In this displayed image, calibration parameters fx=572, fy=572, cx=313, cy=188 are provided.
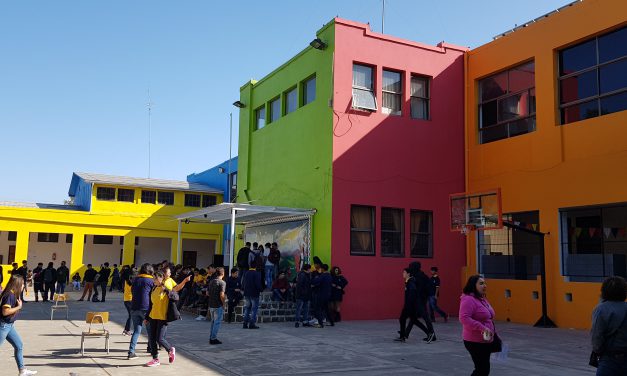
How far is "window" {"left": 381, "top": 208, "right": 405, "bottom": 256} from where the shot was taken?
1927 cm

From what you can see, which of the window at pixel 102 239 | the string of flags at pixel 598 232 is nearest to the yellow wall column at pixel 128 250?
the window at pixel 102 239

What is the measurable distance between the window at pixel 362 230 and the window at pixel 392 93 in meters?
3.55

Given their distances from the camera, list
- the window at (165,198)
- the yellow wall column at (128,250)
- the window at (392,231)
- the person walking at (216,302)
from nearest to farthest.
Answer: the person walking at (216,302) → the window at (392,231) → the yellow wall column at (128,250) → the window at (165,198)

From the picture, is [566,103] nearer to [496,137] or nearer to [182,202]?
[496,137]

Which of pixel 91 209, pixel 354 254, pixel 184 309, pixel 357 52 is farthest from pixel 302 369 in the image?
pixel 91 209

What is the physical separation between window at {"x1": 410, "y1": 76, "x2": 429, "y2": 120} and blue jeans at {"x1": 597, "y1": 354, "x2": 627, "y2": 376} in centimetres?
1535

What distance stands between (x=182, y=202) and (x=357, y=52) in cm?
2177

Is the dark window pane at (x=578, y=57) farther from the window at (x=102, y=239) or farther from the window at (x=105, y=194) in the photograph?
the window at (x=102, y=239)

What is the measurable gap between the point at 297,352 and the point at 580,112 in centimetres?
1148

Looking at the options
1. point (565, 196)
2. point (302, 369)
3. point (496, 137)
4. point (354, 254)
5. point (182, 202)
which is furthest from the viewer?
point (182, 202)

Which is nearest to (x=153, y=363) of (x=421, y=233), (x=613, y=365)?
(x=613, y=365)

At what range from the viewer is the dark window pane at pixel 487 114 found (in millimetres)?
20250

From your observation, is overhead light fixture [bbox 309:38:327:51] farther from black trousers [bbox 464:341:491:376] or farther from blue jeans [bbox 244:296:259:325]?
black trousers [bbox 464:341:491:376]

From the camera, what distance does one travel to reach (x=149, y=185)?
3644 cm
